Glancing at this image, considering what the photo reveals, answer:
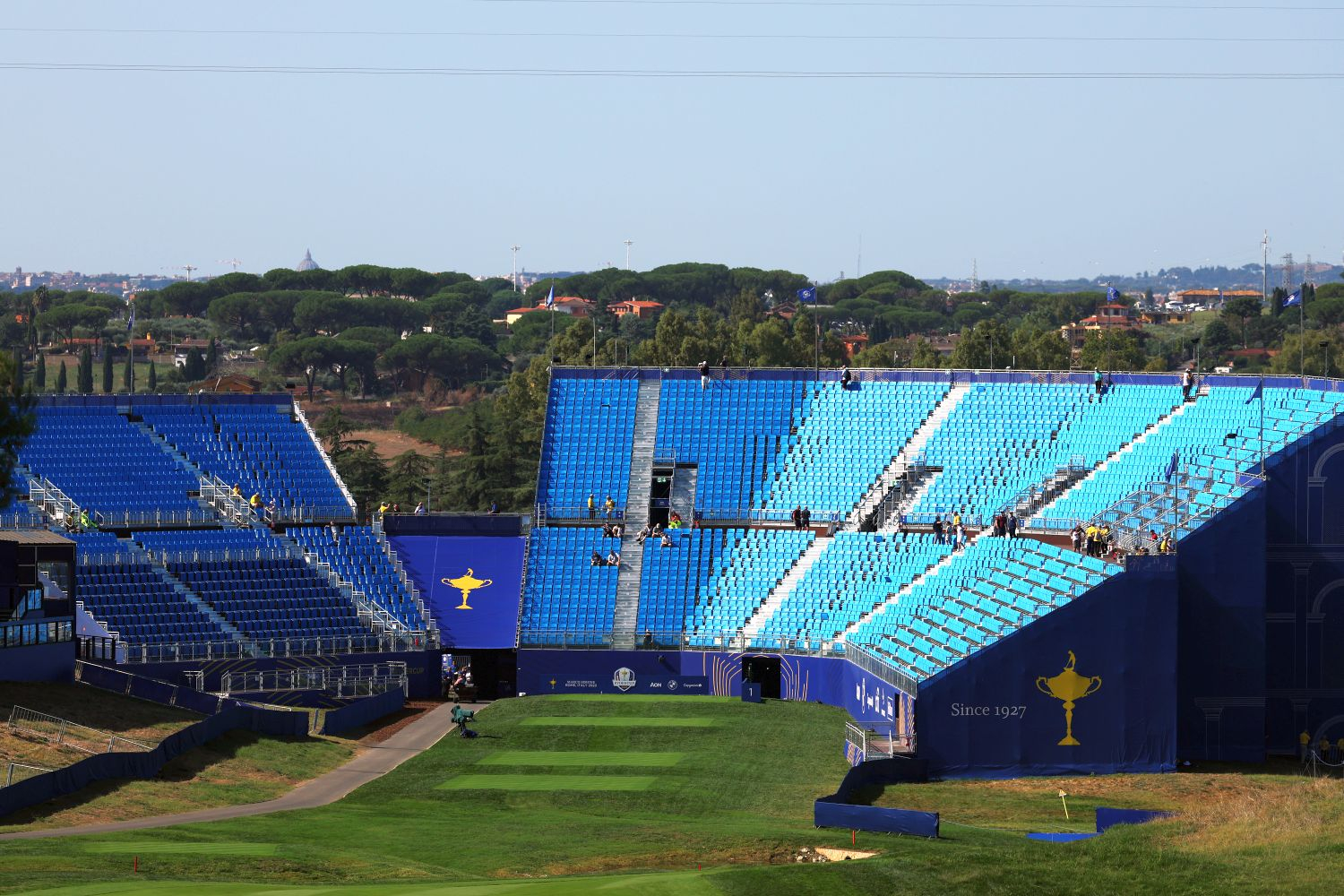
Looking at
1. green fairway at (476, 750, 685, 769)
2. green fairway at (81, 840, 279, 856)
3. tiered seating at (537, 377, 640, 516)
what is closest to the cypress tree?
tiered seating at (537, 377, 640, 516)

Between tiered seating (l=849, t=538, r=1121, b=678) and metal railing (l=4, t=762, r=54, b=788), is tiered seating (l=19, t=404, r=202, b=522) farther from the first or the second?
tiered seating (l=849, t=538, r=1121, b=678)

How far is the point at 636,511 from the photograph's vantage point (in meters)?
67.1

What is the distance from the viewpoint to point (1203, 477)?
5528 cm

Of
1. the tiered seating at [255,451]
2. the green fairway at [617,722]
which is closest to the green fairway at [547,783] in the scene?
the green fairway at [617,722]

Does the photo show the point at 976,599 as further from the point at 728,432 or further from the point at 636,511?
the point at 728,432

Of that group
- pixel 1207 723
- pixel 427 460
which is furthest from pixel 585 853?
pixel 427 460

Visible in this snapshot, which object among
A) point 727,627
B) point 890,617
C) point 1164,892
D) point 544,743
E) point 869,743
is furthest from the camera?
point 727,627

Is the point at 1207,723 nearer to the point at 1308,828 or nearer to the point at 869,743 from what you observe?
the point at 869,743

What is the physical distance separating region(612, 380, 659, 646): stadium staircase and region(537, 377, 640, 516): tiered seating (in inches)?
10.4

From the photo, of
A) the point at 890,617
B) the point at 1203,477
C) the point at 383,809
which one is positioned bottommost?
the point at 383,809

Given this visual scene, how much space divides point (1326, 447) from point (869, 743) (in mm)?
15620

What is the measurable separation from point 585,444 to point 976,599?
20.3m

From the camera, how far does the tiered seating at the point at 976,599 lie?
1965 inches

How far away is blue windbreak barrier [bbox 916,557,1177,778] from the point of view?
48625 millimetres
